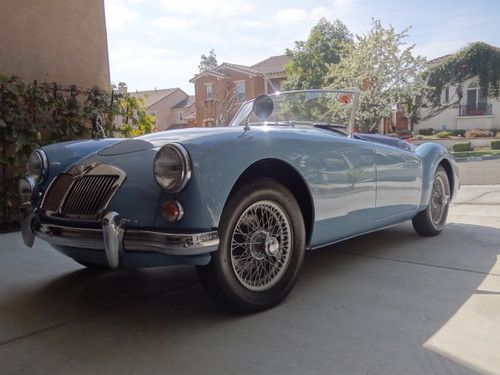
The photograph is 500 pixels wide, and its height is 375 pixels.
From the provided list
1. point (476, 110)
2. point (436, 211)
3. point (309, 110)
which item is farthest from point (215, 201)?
point (476, 110)

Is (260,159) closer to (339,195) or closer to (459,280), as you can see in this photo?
(339,195)

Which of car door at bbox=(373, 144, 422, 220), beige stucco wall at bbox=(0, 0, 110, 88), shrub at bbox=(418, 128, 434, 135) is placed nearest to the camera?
car door at bbox=(373, 144, 422, 220)

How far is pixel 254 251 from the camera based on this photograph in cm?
248

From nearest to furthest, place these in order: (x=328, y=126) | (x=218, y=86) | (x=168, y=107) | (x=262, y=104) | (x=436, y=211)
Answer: (x=262, y=104), (x=328, y=126), (x=436, y=211), (x=218, y=86), (x=168, y=107)

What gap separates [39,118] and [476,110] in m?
29.2

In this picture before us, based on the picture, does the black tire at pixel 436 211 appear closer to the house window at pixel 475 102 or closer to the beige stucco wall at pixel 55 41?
the beige stucco wall at pixel 55 41

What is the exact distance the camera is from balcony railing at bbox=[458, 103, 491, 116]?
27987 mm

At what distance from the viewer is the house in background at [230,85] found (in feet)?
91.6

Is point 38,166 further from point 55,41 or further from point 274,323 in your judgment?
point 55,41

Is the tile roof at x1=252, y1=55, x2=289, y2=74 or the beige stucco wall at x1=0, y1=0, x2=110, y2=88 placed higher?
the tile roof at x1=252, y1=55, x2=289, y2=74

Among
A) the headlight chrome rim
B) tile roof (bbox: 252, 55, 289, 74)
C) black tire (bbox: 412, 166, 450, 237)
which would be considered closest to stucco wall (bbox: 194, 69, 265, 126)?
tile roof (bbox: 252, 55, 289, 74)

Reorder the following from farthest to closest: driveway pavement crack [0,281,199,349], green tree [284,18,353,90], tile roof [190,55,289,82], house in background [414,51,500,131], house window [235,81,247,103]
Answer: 1. tile roof [190,55,289,82]
2. house window [235,81,247,103]
3. house in background [414,51,500,131]
4. green tree [284,18,353,90]
5. driveway pavement crack [0,281,199,349]

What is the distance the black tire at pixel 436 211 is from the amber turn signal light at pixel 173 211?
286 cm

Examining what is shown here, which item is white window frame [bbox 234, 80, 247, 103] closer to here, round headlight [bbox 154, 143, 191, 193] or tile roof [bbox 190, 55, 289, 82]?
tile roof [bbox 190, 55, 289, 82]
